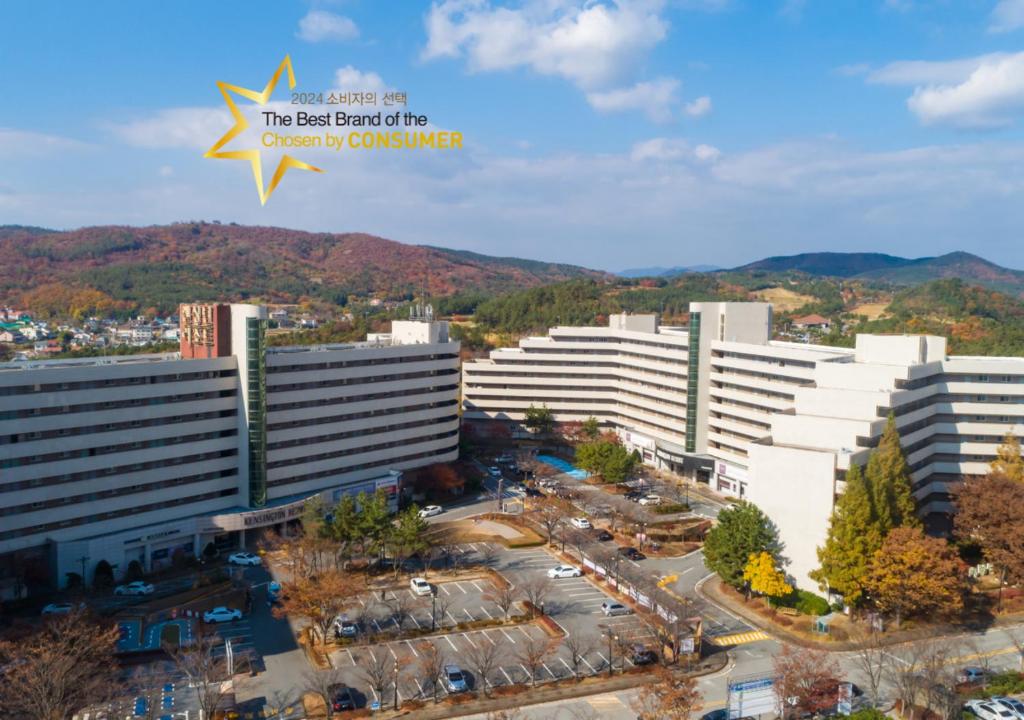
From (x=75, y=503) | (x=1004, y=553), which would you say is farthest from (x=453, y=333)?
(x=1004, y=553)

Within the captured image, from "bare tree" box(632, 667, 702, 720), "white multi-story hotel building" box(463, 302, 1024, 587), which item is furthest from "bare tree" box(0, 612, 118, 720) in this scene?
"white multi-story hotel building" box(463, 302, 1024, 587)

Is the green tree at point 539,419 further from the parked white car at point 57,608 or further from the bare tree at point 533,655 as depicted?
the parked white car at point 57,608

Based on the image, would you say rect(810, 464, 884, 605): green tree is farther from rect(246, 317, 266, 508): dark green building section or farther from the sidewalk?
rect(246, 317, 266, 508): dark green building section

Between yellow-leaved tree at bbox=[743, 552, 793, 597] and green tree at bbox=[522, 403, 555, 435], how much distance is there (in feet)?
127

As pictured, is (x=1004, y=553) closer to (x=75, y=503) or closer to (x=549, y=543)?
(x=549, y=543)

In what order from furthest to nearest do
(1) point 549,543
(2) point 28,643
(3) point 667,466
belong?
(3) point 667,466
(1) point 549,543
(2) point 28,643

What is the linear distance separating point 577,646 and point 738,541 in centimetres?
1225

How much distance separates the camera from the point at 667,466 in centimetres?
7069

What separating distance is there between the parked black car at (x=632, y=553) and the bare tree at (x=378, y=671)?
19102 mm

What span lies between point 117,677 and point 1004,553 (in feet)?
146

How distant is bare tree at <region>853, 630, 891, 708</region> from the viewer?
29.9m

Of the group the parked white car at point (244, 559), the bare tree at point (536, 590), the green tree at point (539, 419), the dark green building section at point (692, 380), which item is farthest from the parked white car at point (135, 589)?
the dark green building section at point (692, 380)

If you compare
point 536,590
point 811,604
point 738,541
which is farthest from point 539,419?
point 811,604

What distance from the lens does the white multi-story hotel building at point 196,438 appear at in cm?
4009
